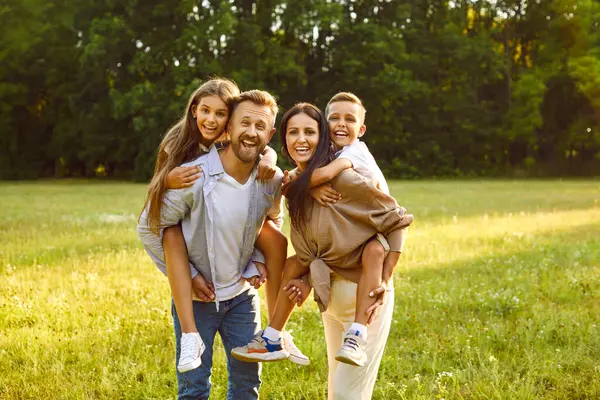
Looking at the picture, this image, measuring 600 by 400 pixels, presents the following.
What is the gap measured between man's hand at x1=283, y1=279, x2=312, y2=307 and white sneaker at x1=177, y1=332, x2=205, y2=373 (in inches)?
22.5

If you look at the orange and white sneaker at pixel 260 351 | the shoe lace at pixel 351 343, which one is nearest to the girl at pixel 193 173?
the orange and white sneaker at pixel 260 351

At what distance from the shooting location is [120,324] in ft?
22.8

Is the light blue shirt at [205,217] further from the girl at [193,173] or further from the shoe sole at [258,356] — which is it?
the shoe sole at [258,356]

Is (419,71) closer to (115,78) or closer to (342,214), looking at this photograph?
(115,78)

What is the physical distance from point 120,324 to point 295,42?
43.9 m

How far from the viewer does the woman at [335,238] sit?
3787 millimetres

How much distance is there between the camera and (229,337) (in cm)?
413

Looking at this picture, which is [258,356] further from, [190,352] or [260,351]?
[190,352]

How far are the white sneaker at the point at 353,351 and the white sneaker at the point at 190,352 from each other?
0.76 metres

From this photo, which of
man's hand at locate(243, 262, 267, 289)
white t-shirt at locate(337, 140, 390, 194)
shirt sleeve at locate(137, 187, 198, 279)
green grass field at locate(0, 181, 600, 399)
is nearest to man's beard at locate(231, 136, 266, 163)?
shirt sleeve at locate(137, 187, 198, 279)

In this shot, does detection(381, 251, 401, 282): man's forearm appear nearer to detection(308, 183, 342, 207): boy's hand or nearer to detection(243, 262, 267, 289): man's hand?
detection(308, 183, 342, 207): boy's hand

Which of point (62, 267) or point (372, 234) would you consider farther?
point (62, 267)

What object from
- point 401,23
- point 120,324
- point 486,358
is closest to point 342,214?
point 486,358

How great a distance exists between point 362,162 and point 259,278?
36.6 inches
